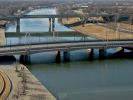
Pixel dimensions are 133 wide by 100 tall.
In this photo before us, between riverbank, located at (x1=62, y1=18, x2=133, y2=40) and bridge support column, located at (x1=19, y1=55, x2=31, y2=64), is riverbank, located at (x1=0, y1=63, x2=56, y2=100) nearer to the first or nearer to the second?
bridge support column, located at (x1=19, y1=55, x2=31, y2=64)

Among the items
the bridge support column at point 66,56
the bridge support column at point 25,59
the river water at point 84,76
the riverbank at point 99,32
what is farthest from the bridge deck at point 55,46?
the riverbank at point 99,32

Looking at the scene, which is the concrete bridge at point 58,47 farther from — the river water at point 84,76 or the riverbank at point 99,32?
the riverbank at point 99,32

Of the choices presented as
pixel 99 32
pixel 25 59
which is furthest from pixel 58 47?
pixel 99 32

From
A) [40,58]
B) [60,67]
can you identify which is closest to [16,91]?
[60,67]

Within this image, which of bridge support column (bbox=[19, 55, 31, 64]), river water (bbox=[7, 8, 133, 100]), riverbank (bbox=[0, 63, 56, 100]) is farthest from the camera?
bridge support column (bbox=[19, 55, 31, 64])

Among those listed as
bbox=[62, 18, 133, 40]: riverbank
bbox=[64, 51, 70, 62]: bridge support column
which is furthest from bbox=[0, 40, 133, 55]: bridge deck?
bbox=[62, 18, 133, 40]: riverbank

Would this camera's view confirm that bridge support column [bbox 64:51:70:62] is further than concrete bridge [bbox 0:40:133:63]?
Yes

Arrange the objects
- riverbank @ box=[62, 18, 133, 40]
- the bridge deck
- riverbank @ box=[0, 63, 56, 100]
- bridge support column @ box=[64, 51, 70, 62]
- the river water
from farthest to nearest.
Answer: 1. riverbank @ box=[62, 18, 133, 40]
2. bridge support column @ box=[64, 51, 70, 62]
3. the bridge deck
4. the river water
5. riverbank @ box=[0, 63, 56, 100]
